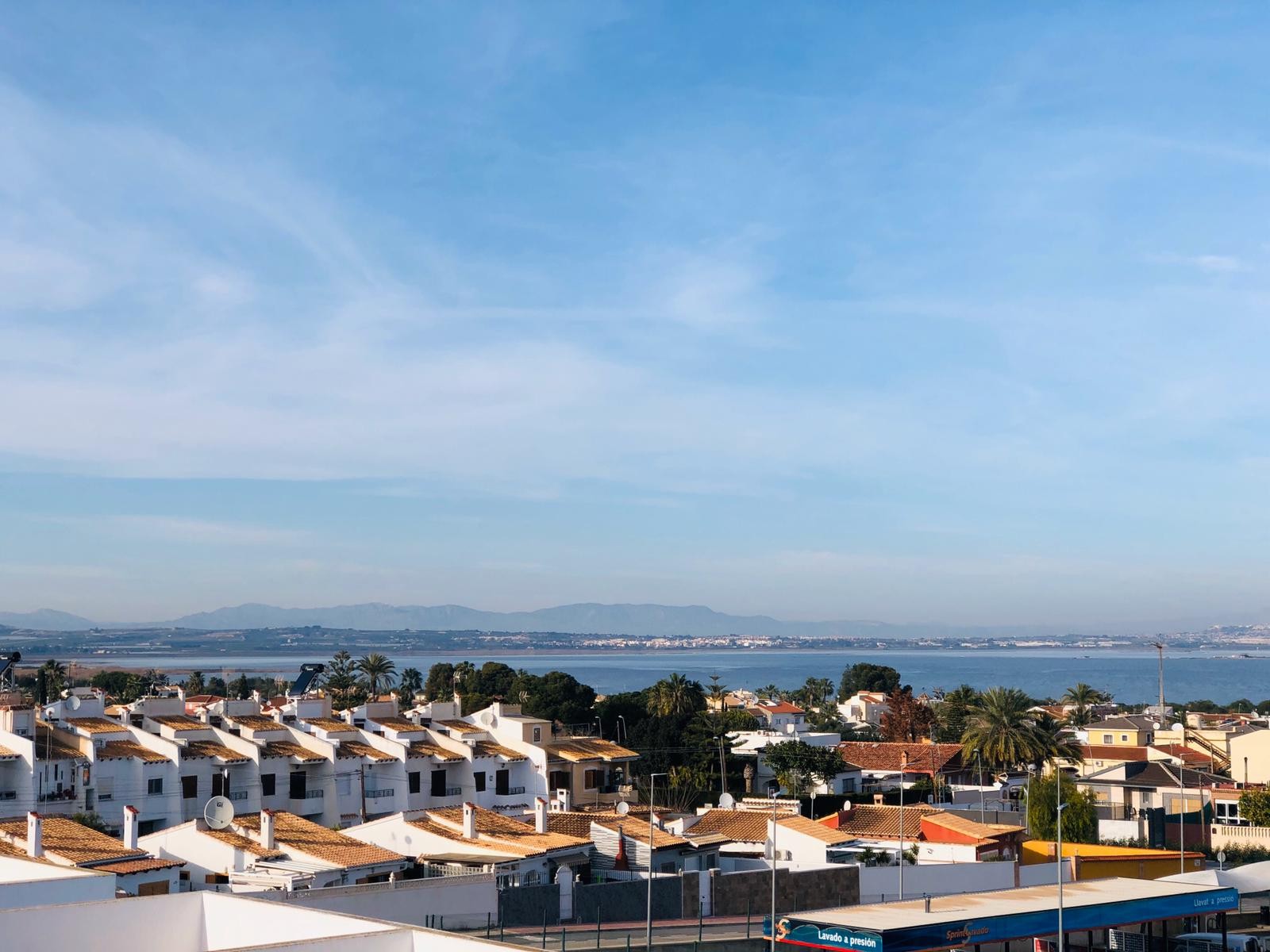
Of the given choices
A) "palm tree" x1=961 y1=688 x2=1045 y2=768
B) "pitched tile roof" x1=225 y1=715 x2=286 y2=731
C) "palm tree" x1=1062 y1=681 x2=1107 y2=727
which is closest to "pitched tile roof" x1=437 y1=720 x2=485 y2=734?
"pitched tile roof" x1=225 y1=715 x2=286 y2=731

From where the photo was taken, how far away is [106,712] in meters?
61.3

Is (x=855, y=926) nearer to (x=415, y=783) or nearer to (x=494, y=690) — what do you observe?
(x=415, y=783)

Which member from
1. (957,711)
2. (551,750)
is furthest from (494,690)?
(551,750)

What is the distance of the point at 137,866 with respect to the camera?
3838 centimetres

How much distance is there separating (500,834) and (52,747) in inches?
764

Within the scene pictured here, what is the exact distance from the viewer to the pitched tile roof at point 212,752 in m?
56.1

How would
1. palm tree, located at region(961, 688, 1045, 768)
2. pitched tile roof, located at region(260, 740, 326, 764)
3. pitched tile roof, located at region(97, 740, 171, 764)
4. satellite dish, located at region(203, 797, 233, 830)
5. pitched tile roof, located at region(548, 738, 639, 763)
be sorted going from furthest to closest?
palm tree, located at region(961, 688, 1045, 768) < pitched tile roof, located at region(548, 738, 639, 763) < pitched tile roof, located at region(260, 740, 326, 764) < pitched tile roof, located at region(97, 740, 171, 764) < satellite dish, located at region(203, 797, 233, 830)

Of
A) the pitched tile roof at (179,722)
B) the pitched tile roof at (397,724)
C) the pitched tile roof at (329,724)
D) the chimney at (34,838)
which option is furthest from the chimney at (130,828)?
the pitched tile roof at (397,724)

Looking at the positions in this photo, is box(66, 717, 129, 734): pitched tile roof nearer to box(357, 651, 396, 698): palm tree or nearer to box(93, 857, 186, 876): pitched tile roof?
box(93, 857, 186, 876): pitched tile roof

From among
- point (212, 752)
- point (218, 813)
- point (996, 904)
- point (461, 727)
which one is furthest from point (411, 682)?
point (996, 904)

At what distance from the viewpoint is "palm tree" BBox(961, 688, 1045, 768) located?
74.4m

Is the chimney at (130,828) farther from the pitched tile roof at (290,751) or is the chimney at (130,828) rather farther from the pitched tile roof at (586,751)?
the pitched tile roof at (586,751)

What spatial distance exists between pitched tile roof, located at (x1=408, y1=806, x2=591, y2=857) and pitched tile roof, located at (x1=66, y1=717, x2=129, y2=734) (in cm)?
1591

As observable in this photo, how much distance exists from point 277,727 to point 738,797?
90.5 ft
